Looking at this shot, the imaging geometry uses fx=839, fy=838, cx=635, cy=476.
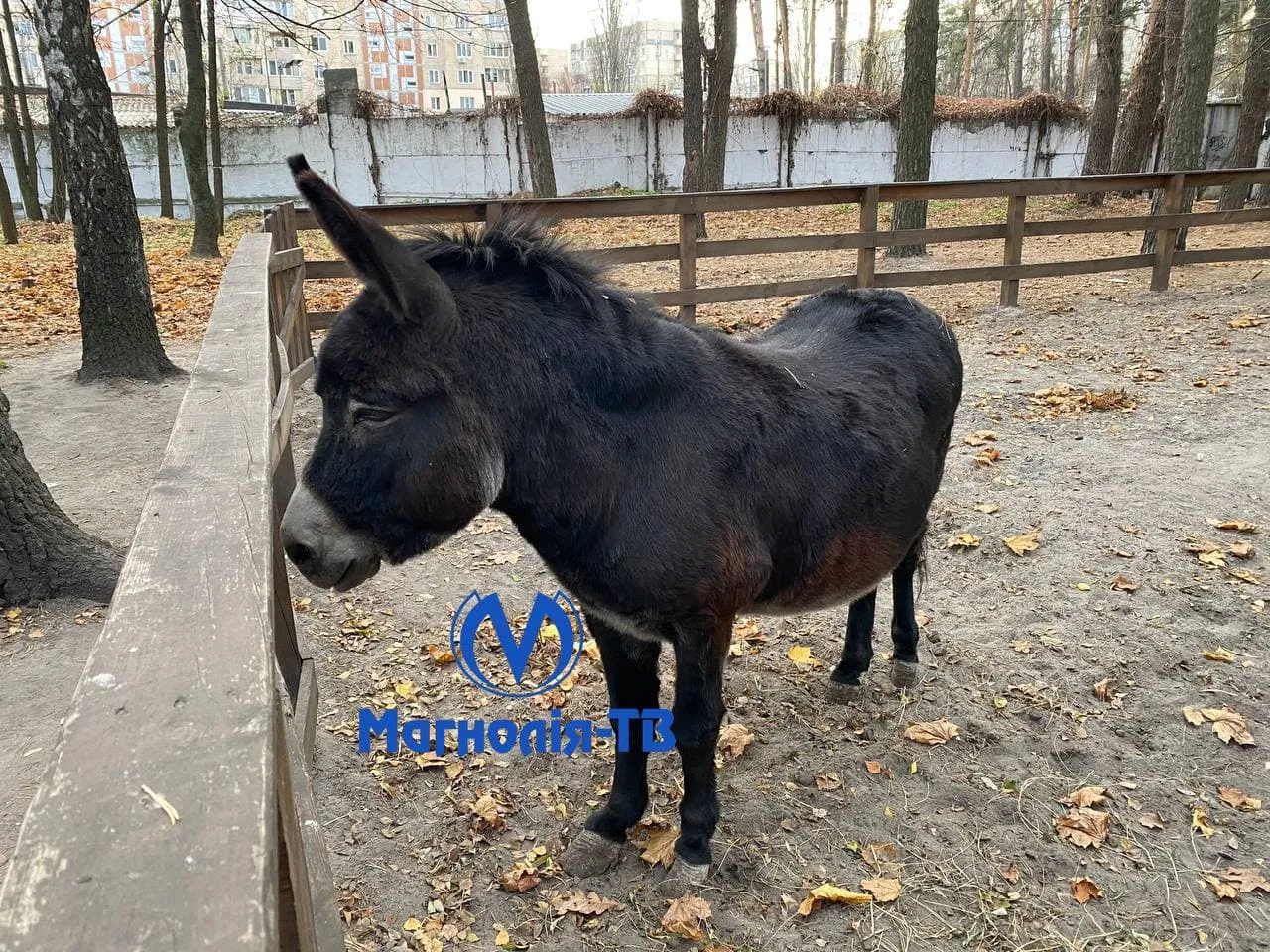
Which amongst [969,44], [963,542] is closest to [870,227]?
[963,542]

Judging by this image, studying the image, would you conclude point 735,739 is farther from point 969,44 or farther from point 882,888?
point 969,44

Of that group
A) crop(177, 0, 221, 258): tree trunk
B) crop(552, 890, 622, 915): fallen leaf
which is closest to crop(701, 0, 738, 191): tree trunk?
crop(177, 0, 221, 258): tree trunk

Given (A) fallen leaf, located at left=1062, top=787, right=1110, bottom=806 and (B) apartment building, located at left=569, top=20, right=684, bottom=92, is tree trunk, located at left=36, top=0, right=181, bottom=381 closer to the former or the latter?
(A) fallen leaf, located at left=1062, top=787, right=1110, bottom=806

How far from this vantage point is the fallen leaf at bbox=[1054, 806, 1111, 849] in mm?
2695

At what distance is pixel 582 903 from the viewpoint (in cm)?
254

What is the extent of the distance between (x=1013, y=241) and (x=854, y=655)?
24.4 feet

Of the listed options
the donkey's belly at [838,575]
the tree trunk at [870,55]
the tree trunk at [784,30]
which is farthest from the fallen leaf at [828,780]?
the tree trunk at [784,30]

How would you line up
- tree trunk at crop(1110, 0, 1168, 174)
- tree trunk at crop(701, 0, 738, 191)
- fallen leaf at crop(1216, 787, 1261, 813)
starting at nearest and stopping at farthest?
fallen leaf at crop(1216, 787, 1261, 813)
tree trunk at crop(701, 0, 738, 191)
tree trunk at crop(1110, 0, 1168, 174)

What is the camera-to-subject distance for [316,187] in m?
1.71

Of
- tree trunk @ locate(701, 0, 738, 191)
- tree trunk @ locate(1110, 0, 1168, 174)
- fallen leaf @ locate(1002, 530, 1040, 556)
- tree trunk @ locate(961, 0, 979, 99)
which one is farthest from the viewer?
tree trunk @ locate(961, 0, 979, 99)

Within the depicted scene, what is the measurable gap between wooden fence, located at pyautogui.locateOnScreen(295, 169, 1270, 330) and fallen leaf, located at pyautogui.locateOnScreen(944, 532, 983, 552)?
408 cm

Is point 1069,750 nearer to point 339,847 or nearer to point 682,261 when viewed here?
point 339,847

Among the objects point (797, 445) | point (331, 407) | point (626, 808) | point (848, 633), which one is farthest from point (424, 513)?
point (848, 633)

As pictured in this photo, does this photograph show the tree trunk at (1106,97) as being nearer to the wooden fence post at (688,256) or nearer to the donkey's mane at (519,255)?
the wooden fence post at (688,256)
